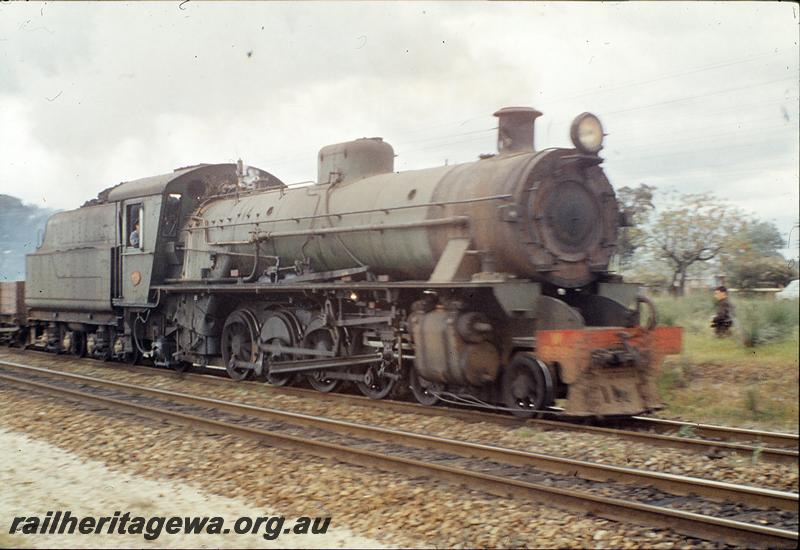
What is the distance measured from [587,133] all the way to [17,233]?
73.4ft

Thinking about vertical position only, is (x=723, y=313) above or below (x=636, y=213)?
below

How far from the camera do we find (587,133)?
935cm

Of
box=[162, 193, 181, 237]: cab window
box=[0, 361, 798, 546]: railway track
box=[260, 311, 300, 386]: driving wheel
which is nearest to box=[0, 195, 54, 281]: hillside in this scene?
box=[162, 193, 181, 237]: cab window

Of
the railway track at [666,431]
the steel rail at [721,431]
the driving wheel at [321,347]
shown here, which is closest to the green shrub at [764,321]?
the railway track at [666,431]

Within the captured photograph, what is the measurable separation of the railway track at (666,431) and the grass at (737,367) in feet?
0.78

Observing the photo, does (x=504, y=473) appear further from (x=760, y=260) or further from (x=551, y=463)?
(x=760, y=260)

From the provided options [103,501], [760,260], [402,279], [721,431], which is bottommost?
[103,501]

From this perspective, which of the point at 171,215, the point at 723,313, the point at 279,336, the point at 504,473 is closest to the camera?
the point at 723,313

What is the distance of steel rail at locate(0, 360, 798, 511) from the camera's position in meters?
5.45

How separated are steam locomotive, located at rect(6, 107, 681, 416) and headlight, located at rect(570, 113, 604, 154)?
0.8 inches

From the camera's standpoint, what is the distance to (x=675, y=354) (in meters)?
8.79

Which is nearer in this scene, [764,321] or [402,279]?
[764,321]

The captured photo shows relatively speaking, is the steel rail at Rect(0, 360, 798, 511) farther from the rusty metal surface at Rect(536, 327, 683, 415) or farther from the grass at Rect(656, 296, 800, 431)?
the rusty metal surface at Rect(536, 327, 683, 415)


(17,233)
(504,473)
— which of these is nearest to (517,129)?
(504,473)
